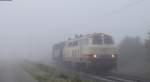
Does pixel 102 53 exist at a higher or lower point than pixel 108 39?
lower

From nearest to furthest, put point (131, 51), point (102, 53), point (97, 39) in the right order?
point (102, 53), point (97, 39), point (131, 51)

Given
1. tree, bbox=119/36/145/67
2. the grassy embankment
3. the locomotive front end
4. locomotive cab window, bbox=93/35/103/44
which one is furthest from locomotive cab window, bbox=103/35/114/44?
tree, bbox=119/36/145/67

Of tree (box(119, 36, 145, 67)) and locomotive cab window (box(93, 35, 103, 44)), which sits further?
tree (box(119, 36, 145, 67))

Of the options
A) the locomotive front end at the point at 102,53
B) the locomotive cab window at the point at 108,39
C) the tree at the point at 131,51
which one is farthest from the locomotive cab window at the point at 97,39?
the tree at the point at 131,51

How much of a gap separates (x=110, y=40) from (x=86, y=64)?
3.24 m

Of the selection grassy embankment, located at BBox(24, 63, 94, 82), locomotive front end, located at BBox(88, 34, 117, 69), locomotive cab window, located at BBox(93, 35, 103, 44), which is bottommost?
grassy embankment, located at BBox(24, 63, 94, 82)

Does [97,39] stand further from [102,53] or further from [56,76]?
[56,76]

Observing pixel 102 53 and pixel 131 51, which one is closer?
pixel 102 53

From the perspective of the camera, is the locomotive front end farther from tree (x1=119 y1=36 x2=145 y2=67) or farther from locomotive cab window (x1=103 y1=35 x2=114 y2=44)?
tree (x1=119 y1=36 x2=145 y2=67)

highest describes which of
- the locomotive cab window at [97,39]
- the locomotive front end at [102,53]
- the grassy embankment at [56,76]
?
the locomotive cab window at [97,39]

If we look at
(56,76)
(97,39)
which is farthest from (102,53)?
(56,76)

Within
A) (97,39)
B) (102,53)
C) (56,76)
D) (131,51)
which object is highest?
(97,39)

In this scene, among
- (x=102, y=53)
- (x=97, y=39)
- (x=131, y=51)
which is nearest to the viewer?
(x=102, y=53)

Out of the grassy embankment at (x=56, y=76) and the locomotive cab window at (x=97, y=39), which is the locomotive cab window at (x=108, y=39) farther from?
the grassy embankment at (x=56, y=76)
